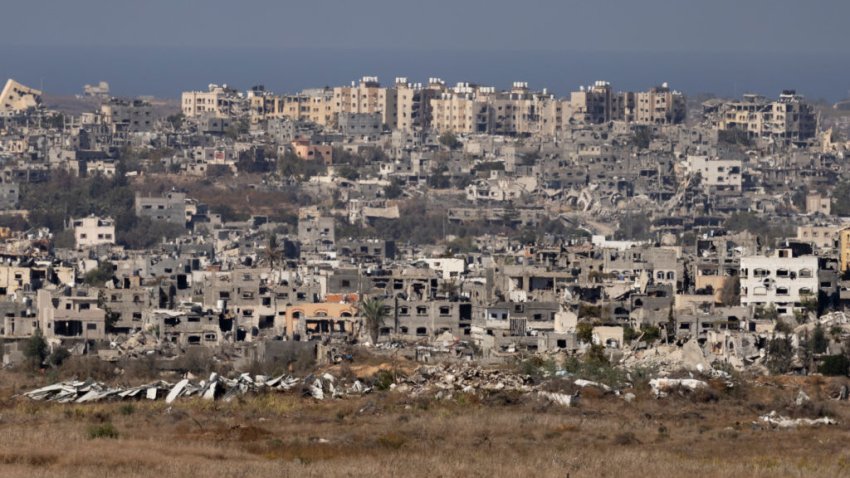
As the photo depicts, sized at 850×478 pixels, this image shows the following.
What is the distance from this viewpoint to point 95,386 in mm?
33344

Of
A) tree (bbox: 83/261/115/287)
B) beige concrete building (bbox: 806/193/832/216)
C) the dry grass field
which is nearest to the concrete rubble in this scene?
the dry grass field

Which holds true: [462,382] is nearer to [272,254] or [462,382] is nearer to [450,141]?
[272,254]

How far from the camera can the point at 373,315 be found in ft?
151

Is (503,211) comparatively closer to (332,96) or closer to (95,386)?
(332,96)

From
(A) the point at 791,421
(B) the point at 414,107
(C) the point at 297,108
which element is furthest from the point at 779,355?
(C) the point at 297,108

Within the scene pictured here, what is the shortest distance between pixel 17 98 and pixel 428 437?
95.6 m

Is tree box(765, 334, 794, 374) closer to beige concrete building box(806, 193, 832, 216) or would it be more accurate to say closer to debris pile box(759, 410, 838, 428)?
debris pile box(759, 410, 838, 428)

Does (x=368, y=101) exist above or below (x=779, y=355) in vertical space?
above

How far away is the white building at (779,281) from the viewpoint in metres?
48.7

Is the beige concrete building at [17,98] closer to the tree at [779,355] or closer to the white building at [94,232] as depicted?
the white building at [94,232]

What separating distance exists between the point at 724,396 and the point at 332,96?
279ft

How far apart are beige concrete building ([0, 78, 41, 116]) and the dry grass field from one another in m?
87.1

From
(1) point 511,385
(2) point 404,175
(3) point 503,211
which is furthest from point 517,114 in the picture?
(1) point 511,385

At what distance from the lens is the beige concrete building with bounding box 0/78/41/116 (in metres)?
120
